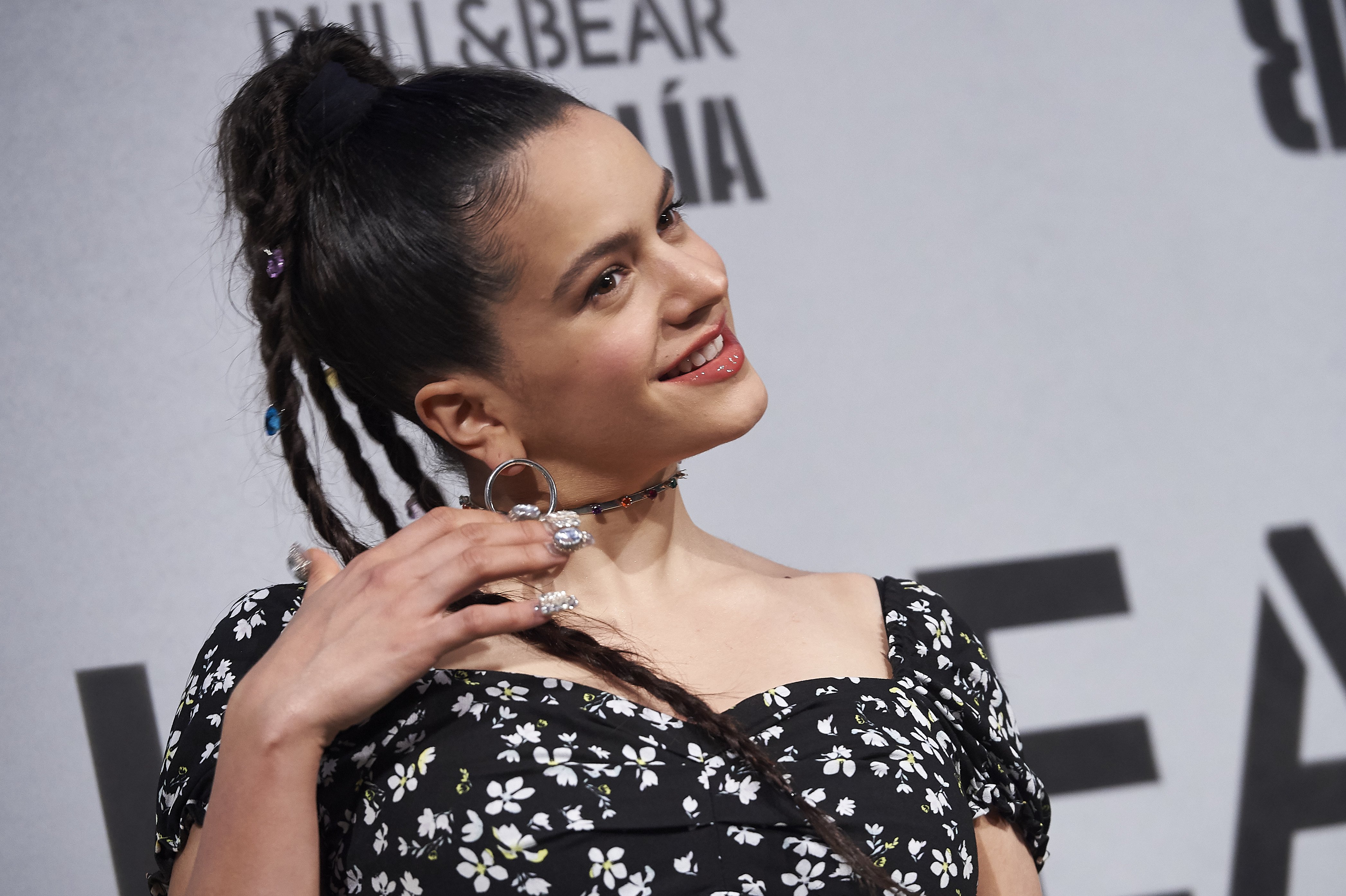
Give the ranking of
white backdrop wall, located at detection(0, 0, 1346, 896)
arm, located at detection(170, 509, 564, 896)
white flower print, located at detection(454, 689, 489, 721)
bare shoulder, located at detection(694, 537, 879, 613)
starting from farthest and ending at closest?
white backdrop wall, located at detection(0, 0, 1346, 896) < bare shoulder, located at detection(694, 537, 879, 613) < white flower print, located at detection(454, 689, 489, 721) < arm, located at detection(170, 509, 564, 896)

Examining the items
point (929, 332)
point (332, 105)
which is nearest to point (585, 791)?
point (332, 105)

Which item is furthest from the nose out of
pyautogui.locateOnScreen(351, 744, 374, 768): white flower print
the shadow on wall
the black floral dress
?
the shadow on wall

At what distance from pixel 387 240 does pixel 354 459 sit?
0.31 metres

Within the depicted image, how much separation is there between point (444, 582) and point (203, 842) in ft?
0.93

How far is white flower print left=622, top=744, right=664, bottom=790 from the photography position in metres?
1.01

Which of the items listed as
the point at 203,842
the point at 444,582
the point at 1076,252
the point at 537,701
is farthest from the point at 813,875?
the point at 1076,252

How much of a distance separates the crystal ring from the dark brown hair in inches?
3.9

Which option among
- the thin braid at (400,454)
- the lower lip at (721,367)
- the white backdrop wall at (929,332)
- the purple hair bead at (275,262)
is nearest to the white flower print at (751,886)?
the lower lip at (721,367)

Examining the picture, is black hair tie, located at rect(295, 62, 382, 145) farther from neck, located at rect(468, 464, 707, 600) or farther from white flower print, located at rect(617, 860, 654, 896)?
white flower print, located at rect(617, 860, 654, 896)

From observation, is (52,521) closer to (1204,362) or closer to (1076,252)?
(1076,252)

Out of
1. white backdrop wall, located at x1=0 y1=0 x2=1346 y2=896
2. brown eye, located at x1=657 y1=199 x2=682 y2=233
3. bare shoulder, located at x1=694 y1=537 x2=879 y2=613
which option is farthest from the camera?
white backdrop wall, located at x1=0 y1=0 x2=1346 y2=896

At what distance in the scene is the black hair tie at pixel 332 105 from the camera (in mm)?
1153

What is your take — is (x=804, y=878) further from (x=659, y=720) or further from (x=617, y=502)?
(x=617, y=502)

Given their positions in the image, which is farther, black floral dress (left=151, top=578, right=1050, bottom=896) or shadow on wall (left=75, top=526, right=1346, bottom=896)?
shadow on wall (left=75, top=526, right=1346, bottom=896)
